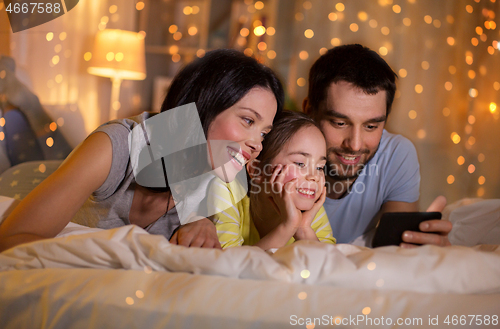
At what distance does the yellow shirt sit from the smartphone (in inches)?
7.4

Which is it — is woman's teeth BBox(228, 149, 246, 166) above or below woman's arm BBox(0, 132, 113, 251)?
above

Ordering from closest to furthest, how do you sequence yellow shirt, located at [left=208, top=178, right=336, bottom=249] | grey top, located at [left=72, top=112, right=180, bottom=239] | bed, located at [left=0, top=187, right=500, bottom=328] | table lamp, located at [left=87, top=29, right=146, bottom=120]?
bed, located at [left=0, top=187, right=500, bottom=328], grey top, located at [left=72, top=112, right=180, bottom=239], yellow shirt, located at [left=208, top=178, right=336, bottom=249], table lamp, located at [left=87, top=29, right=146, bottom=120]

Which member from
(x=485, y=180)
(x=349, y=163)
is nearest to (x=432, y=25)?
(x=485, y=180)

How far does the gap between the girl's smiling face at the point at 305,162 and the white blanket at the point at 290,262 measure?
0.42m

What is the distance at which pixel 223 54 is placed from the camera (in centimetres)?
95

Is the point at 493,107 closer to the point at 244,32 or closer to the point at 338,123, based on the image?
the point at 338,123

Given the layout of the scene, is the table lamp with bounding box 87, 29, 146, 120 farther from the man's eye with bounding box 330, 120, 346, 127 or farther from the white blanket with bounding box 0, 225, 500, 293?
the white blanket with bounding box 0, 225, 500, 293

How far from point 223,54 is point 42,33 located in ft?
4.69

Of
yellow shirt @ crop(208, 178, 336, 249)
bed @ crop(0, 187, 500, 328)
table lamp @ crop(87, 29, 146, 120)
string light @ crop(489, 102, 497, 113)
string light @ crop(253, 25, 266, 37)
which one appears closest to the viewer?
bed @ crop(0, 187, 500, 328)

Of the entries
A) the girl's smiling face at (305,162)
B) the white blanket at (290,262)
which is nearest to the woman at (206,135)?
the girl's smiling face at (305,162)

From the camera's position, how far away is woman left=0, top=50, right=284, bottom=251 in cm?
76

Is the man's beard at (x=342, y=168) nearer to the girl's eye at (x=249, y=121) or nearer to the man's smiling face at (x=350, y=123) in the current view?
the man's smiling face at (x=350, y=123)

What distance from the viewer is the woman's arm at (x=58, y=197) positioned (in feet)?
2.17

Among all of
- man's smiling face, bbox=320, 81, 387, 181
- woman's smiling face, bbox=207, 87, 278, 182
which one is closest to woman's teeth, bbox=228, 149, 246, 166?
woman's smiling face, bbox=207, 87, 278, 182
